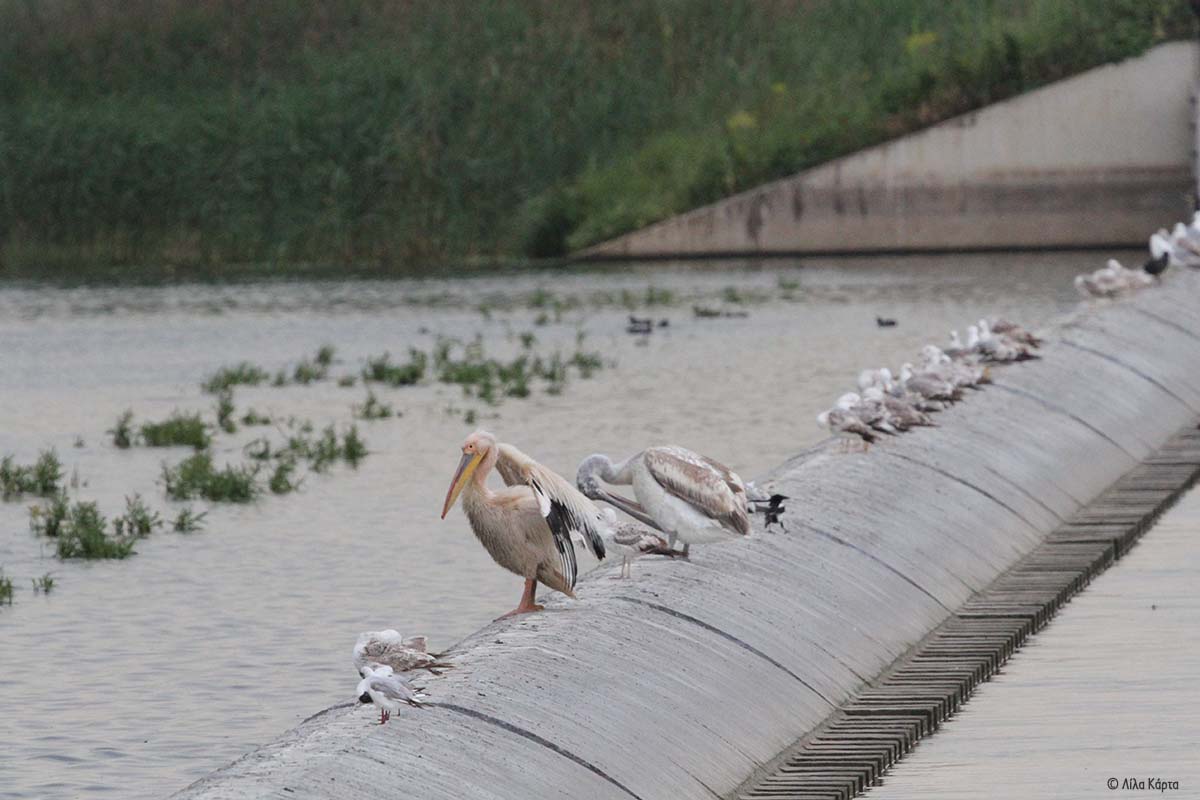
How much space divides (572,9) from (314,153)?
354 inches

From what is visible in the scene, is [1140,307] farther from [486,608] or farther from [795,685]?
[795,685]

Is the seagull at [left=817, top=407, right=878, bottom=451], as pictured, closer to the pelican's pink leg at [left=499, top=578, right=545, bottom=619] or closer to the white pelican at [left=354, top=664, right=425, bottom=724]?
the pelican's pink leg at [left=499, top=578, right=545, bottom=619]

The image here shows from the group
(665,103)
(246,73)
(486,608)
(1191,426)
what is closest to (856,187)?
(665,103)

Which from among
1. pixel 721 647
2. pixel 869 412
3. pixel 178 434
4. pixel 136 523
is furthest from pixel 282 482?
pixel 721 647

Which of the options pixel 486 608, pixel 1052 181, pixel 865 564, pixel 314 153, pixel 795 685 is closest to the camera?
pixel 795 685

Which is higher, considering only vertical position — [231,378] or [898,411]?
[898,411]

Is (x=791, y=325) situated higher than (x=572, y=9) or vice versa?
(x=572, y=9)

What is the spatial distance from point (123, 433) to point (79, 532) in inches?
273

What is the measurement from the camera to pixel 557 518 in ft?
36.0

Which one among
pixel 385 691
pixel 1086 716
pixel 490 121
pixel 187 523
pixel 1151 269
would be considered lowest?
pixel 187 523

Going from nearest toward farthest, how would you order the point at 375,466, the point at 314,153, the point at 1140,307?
1. the point at 375,466
2. the point at 1140,307
3. the point at 314,153

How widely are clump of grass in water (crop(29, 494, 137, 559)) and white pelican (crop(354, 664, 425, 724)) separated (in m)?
9.48

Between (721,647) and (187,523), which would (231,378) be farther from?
(721,647)

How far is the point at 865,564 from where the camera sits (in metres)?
14.0
